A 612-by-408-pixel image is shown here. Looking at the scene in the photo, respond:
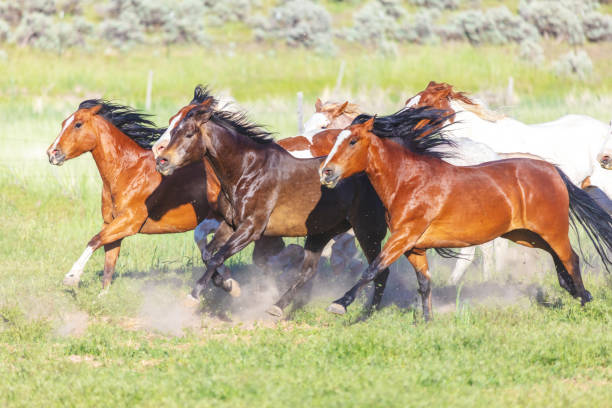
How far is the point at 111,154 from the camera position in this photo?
8.47 m

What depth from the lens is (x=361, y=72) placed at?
94.6 feet

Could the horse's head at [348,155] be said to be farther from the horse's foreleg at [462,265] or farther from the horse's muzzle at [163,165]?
the horse's foreleg at [462,265]

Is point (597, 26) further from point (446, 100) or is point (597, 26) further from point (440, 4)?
point (446, 100)

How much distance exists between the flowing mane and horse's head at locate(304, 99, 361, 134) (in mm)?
1026

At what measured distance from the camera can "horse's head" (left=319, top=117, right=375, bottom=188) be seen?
6.67m

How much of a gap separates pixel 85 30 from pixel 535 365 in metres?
32.1

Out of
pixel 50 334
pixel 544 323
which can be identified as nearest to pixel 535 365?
pixel 544 323

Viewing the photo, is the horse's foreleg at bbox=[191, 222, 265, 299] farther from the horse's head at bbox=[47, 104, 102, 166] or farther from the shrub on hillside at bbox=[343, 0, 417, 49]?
the shrub on hillside at bbox=[343, 0, 417, 49]

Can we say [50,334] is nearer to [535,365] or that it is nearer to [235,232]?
[235,232]

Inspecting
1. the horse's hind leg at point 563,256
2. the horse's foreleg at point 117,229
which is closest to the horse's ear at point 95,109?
the horse's foreleg at point 117,229

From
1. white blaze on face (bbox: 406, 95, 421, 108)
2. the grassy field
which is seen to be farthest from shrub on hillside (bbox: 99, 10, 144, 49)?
white blaze on face (bbox: 406, 95, 421, 108)

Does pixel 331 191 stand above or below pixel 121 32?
above

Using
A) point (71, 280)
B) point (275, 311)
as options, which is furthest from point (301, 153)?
point (71, 280)

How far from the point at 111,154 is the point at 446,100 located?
412 centimetres
